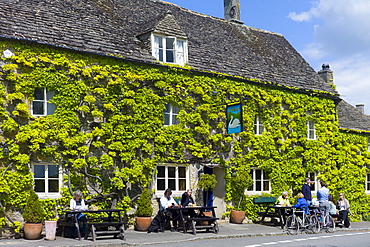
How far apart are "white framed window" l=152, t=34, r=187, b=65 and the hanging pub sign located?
290cm

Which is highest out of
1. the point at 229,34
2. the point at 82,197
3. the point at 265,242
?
the point at 229,34

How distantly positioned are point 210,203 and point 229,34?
10.0 metres

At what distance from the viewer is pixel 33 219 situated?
1551cm

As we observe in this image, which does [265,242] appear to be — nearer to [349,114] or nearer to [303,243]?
[303,243]

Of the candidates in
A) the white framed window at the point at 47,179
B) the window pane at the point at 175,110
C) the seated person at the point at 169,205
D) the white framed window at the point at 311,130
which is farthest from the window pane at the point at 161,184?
the white framed window at the point at 311,130

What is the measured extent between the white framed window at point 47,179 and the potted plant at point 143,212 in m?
2.93

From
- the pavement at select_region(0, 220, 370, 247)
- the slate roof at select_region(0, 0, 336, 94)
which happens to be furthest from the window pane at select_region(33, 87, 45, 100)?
the pavement at select_region(0, 220, 370, 247)

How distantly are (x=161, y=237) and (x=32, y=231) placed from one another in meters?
4.03

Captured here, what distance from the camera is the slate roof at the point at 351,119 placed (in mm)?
29297

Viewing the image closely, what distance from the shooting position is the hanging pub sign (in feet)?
66.4

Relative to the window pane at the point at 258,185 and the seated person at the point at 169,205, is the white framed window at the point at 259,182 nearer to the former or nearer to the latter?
the window pane at the point at 258,185

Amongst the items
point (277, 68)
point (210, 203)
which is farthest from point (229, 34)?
point (210, 203)

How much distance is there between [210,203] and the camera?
21.6m

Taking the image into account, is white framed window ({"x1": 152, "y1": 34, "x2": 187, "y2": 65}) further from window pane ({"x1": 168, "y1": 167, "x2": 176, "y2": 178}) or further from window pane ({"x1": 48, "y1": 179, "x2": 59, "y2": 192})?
window pane ({"x1": 48, "y1": 179, "x2": 59, "y2": 192})
